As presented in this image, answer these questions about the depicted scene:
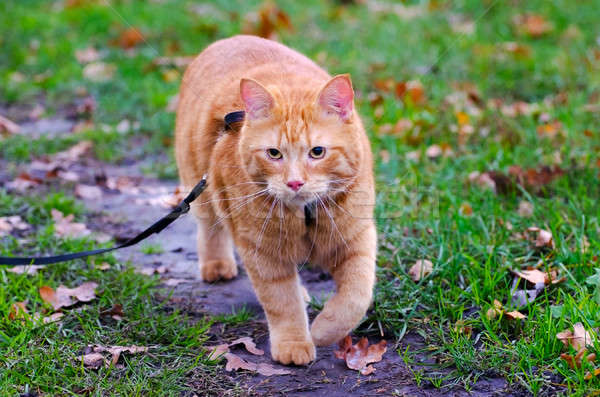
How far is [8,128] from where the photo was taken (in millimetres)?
5781

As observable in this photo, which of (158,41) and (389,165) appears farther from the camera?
(158,41)

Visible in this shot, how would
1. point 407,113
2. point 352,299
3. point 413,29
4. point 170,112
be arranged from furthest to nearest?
point 413,29 → point 170,112 → point 407,113 → point 352,299

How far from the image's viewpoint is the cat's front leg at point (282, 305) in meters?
2.92

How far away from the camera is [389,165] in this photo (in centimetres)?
454

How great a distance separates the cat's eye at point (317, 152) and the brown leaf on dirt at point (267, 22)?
449cm

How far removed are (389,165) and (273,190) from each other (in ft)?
6.58

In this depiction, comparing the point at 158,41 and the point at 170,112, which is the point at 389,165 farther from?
the point at 158,41

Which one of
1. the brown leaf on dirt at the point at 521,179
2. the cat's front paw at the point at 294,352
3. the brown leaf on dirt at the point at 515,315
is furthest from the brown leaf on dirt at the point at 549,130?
the cat's front paw at the point at 294,352

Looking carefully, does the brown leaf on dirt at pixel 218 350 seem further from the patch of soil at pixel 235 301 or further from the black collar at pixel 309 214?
the black collar at pixel 309 214

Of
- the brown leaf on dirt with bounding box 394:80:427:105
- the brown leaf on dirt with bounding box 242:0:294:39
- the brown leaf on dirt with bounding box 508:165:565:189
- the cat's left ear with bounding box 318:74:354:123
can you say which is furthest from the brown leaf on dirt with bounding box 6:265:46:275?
the brown leaf on dirt with bounding box 242:0:294:39

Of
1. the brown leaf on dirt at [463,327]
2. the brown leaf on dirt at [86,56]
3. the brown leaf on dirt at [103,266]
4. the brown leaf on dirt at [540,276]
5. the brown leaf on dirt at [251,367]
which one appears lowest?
the brown leaf on dirt at [251,367]

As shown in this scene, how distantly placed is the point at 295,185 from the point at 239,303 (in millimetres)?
1127

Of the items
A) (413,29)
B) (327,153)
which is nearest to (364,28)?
(413,29)

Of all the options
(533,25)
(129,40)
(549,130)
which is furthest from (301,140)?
(129,40)
